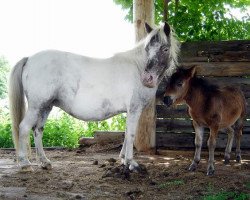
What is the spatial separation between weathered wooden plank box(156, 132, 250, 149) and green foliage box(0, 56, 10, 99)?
50.2 feet

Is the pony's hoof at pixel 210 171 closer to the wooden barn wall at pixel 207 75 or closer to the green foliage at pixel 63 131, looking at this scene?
the wooden barn wall at pixel 207 75

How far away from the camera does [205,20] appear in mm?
9258

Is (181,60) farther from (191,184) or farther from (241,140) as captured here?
(191,184)

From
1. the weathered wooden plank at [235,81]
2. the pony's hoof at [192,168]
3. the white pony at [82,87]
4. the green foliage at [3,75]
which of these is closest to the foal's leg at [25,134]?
the white pony at [82,87]

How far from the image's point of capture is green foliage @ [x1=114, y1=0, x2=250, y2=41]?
355 inches

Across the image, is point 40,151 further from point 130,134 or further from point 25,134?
point 130,134

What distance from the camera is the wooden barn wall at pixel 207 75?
804 centimetres

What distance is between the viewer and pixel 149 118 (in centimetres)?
844

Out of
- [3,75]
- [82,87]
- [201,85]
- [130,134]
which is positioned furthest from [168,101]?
[3,75]

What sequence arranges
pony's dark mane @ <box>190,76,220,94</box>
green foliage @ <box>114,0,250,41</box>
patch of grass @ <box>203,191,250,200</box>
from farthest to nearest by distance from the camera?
green foliage @ <box>114,0,250,41</box> < pony's dark mane @ <box>190,76,220,94</box> < patch of grass @ <box>203,191,250,200</box>

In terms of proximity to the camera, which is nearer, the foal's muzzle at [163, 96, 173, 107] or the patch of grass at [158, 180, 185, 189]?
the patch of grass at [158, 180, 185, 189]

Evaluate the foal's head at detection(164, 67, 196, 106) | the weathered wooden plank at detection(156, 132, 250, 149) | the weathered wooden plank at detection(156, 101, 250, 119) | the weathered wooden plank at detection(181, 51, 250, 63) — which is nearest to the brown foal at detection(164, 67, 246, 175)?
the foal's head at detection(164, 67, 196, 106)

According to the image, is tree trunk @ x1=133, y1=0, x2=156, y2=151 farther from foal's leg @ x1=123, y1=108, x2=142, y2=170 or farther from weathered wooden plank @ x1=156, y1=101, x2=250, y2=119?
foal's leg @ x1=123, y1=108, x2=142, y2=170

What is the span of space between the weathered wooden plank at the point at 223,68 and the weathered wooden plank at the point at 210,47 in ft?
0.89
